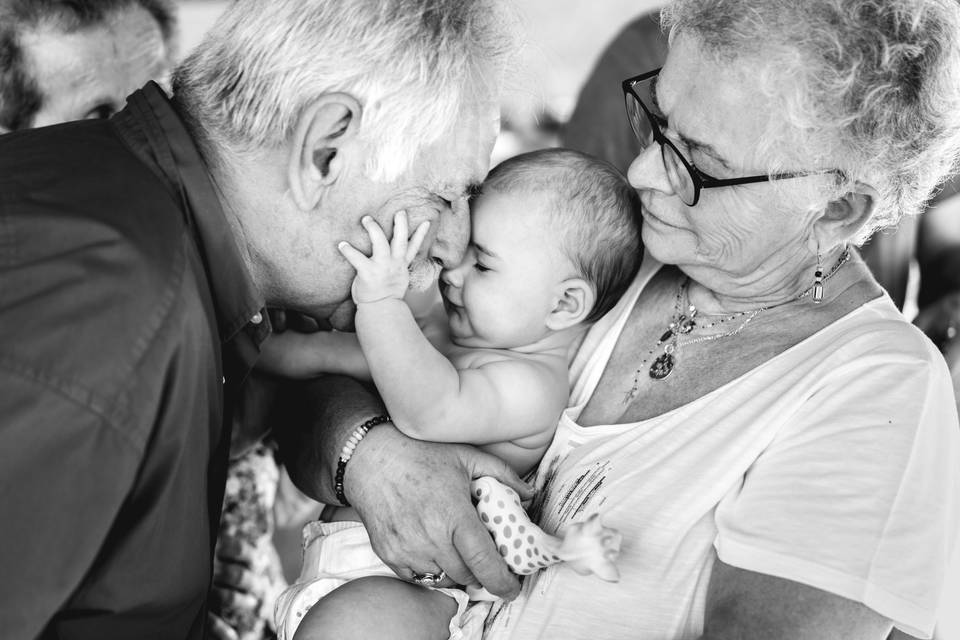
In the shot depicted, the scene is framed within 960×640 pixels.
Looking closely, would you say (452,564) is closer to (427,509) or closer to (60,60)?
(427,509)

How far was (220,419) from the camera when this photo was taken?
159 cm

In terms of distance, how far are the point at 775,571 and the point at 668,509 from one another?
0.23m

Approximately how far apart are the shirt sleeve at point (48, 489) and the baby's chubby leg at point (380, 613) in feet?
1.73

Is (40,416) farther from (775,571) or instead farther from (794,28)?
(794,28)

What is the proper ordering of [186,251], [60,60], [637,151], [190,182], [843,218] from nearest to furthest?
[186,251]
[190,182]
[843,218]
[60,60]
[637,151]

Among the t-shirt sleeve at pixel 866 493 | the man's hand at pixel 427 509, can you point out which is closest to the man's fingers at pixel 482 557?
the man's hand at pixel 427 509

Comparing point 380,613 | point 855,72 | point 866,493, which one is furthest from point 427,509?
point 855,72

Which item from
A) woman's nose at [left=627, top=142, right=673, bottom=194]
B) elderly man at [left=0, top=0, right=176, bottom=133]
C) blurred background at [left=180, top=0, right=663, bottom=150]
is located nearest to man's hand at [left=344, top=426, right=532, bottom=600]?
woman's nose at [left=627, top=142, right=673, bottom=194]

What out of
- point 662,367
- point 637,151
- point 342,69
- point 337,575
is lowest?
point 337,575

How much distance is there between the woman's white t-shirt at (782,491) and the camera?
140cm

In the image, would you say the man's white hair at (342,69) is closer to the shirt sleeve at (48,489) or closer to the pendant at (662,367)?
the shirt sleeve at (48,489)

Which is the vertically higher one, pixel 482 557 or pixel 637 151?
pixel 637 151

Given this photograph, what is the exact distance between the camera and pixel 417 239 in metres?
1.70

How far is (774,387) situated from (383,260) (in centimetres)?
75
